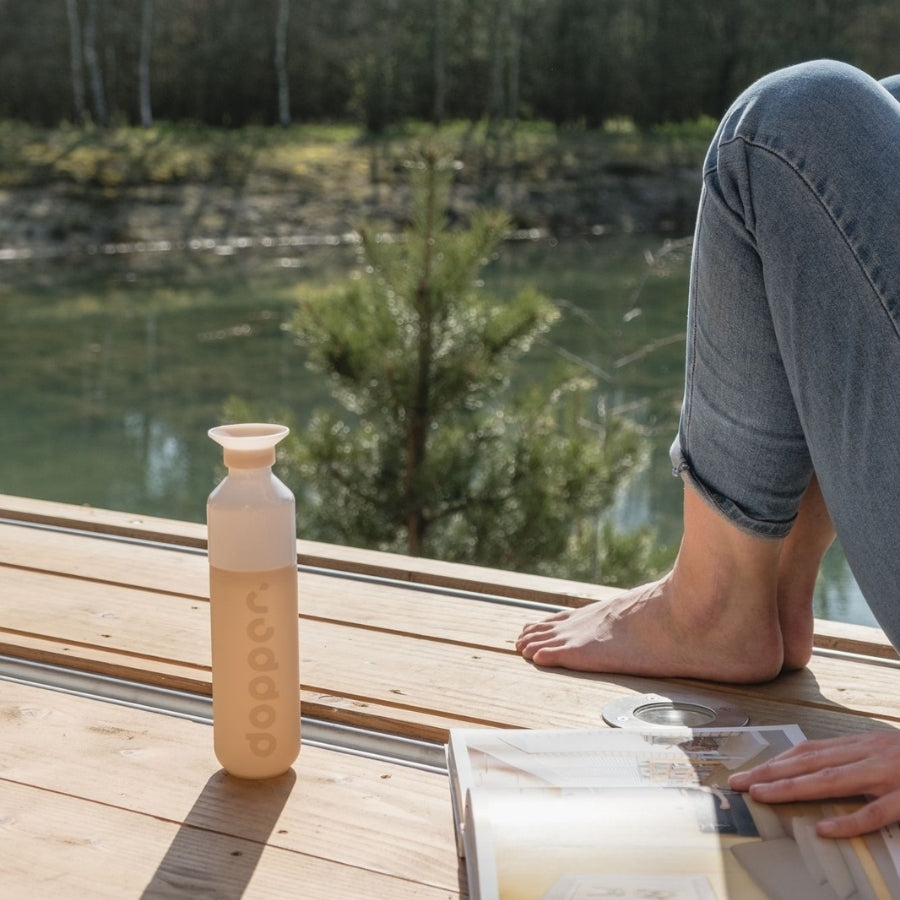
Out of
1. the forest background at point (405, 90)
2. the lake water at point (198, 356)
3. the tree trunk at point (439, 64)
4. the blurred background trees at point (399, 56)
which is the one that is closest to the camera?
the lake water at point (198, 356)

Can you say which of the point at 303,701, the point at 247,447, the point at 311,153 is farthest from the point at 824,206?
the point at 311,153

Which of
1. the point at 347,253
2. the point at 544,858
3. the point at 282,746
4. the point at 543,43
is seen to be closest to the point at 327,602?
the point at 282,746

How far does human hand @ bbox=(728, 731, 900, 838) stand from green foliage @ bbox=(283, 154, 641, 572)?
5.17 feet

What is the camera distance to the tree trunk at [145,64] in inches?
395

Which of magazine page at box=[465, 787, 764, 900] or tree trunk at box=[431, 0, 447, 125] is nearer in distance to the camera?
magazine page at box=[465, 787, 764, 900]

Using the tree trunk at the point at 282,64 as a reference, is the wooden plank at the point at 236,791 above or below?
above

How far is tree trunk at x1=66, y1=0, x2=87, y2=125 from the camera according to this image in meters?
9.88

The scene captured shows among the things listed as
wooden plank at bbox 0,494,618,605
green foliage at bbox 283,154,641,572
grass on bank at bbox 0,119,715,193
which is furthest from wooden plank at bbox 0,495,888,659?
grass on bank at bbox 0,119,715,193

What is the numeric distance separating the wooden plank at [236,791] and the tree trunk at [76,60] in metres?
9.79

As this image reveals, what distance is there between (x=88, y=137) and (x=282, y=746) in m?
8.91

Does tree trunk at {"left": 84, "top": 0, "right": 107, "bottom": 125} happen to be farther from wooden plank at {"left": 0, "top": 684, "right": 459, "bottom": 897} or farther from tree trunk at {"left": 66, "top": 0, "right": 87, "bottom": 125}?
Result: wooden plank at {"left": 0, "top": 684, "right": 459, "bottom": 897}

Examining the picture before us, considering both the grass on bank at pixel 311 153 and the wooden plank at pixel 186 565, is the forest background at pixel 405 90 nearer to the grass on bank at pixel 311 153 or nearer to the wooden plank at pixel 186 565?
the grass on bank at pixel 311 153

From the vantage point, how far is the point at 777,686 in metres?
0.82

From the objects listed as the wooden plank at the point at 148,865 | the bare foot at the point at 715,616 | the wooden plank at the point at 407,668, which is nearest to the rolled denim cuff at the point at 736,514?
the bare foot at the point at 715,616
